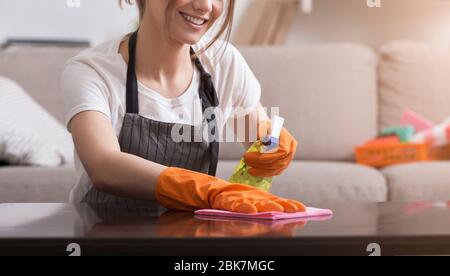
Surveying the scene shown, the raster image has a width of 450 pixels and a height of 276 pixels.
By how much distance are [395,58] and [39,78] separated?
1.09 meters

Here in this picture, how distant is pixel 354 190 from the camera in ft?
6.50

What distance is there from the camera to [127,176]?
3.62ft

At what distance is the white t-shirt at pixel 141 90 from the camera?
1.26m

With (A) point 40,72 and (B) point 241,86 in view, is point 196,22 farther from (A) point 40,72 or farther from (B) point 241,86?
(A) point 40,72

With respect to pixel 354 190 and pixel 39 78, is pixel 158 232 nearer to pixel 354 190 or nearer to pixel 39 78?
pixel 354 190

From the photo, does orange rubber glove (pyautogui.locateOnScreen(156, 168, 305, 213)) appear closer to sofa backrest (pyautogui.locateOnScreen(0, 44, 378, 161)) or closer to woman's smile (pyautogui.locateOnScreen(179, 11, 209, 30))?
woman's smile (pyautogui.locateOnScreen(179, 11, 209, 30))

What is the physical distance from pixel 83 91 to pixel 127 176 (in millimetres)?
202

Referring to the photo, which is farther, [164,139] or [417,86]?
[417,86]

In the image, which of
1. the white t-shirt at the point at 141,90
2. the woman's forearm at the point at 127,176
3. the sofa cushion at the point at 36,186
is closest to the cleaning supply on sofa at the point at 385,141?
the sofa cushion at the point at 36,186

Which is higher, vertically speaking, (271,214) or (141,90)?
(141,90)

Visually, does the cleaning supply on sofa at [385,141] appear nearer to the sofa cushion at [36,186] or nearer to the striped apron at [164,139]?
the sofa cushion at [36,186]

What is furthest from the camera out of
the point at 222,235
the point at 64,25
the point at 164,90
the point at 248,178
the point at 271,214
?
the point at 64,25

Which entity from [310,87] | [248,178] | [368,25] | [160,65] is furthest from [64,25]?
[248,178]

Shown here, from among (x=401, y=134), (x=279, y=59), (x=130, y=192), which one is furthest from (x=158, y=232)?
(x=401, y=134)
